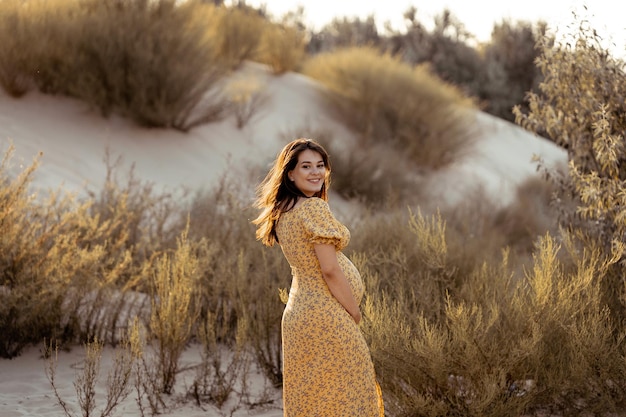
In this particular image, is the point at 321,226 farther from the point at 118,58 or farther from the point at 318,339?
the point at 118,58

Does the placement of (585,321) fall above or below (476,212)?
above

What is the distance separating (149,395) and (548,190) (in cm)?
1180

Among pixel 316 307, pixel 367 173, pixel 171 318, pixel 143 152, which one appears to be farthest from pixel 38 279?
pixel 367 173

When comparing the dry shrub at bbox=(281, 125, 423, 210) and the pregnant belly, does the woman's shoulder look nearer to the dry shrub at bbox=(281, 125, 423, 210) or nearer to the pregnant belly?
the pregnant belly

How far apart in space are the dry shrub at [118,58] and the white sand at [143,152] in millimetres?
348

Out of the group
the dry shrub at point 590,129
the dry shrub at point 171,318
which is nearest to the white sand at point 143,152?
the dry shrub at point 171,318

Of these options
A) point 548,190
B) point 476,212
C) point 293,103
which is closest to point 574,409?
point 476,212

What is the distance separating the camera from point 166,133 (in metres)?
14.4

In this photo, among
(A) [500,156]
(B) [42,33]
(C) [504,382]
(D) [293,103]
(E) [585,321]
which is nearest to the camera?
(C) [504,382]

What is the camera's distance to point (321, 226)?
3.58 meters

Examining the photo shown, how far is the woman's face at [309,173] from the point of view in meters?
3.71

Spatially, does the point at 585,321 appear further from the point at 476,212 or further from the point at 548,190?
the point at 548,190

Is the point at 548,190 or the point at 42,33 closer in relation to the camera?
the point at 42,33

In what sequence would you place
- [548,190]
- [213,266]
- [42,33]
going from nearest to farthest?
[213,266], [42,33], [548,190]
